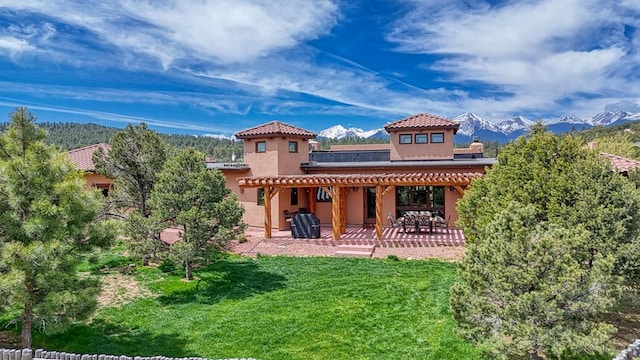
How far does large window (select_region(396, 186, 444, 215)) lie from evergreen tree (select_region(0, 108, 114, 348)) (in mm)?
15972

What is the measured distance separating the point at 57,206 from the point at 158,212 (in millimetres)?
5004

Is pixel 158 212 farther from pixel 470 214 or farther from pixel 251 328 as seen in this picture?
pixel 470 214

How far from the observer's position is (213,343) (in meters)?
8.12

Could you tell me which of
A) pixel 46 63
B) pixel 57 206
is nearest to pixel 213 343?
pixel 57 206

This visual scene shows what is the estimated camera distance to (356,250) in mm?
15398

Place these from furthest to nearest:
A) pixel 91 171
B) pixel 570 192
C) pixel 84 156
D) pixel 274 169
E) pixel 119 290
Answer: pixel 84 156, pixel 91 171, pixel 274 169, pixel 119 290, pixel 570 192

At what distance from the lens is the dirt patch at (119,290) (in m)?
10.5

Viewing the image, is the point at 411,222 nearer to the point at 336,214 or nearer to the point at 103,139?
the point at 336,214

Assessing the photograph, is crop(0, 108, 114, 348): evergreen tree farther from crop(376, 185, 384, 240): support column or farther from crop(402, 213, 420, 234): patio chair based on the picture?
crop(402, 213, 420, 234): patio chair

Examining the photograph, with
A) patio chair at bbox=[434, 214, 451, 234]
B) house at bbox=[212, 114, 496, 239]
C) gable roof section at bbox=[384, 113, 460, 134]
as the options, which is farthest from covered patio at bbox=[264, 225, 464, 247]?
gable roof section at bbox=[384, 113, 460, 134]

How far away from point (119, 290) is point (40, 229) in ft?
17.3

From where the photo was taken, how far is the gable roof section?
69.3 ft

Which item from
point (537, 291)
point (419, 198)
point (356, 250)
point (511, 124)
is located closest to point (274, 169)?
point (356, 250)

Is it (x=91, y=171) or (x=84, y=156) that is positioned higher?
(x=84, y=156)
